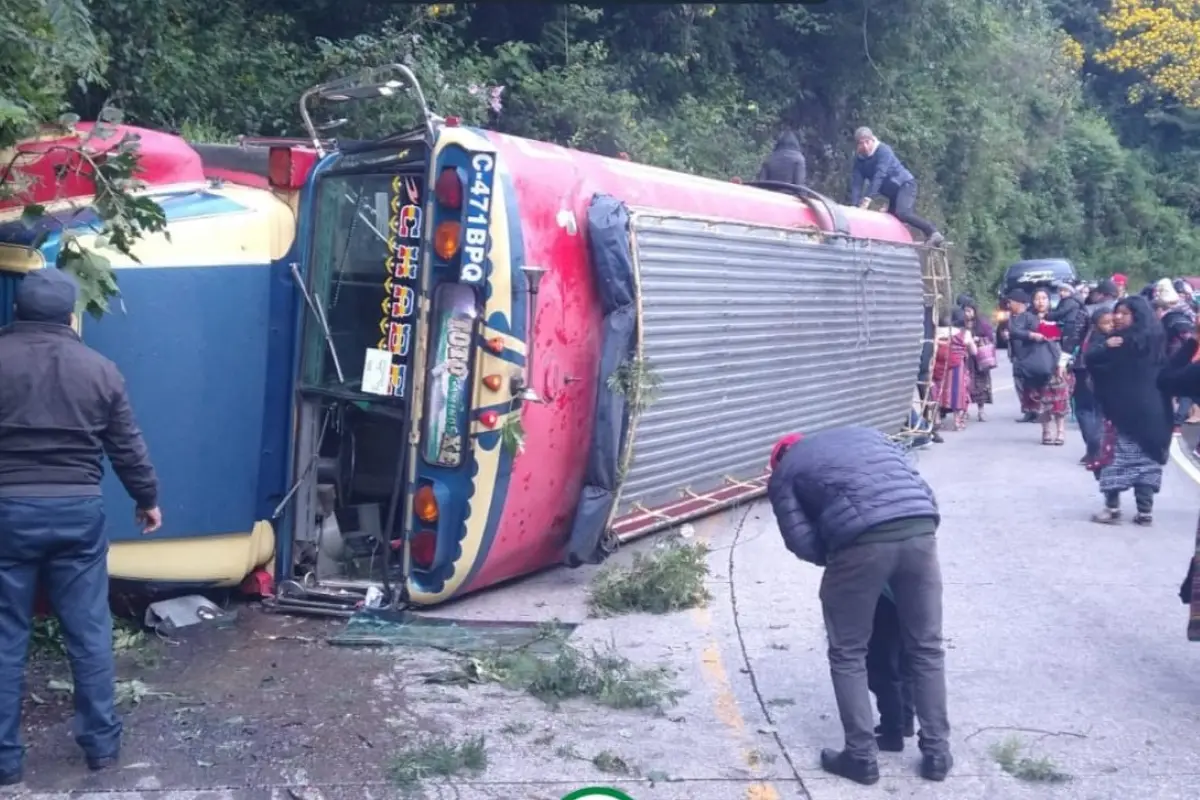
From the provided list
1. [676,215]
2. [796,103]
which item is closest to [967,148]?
[796,103]

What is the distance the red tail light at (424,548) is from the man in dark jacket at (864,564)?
6.65 ft

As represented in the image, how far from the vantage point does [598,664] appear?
5.93 metres

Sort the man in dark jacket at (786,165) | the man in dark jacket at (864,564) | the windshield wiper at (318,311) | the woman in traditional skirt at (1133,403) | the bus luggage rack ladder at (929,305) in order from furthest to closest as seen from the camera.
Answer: the bus luggage rack ladder at (929,305) < the man in dark jacket at (786,165) < the woman in traditional skirt at (1133,403) < the windshield wiper at (318,311) < the man in dark jacket at (864,564)

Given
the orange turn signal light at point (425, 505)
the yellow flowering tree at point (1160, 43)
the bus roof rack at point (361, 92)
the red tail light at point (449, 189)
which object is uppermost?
the yellow flowering tree at point (1160, 43)

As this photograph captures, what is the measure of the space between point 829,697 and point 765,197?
15.4 ft

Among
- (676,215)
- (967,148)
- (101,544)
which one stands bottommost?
(101,544)

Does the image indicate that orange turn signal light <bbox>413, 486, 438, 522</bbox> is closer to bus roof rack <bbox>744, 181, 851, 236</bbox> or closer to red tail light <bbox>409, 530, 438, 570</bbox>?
red tail light <bbox>409, 530, 438, 570</bbox>

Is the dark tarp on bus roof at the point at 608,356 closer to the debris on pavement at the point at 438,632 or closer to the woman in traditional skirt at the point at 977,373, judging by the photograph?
the debris on pavement at the point at 438,632

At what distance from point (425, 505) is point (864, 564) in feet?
7.79

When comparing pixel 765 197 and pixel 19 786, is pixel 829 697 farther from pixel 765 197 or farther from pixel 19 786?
pixel 765 197

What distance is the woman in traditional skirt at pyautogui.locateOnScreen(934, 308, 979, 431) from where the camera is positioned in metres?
14.6

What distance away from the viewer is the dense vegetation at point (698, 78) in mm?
11188

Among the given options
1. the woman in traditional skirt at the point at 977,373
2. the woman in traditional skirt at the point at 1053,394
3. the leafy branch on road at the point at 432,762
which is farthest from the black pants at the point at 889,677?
the woman in traditional skirt at the point at 977,373

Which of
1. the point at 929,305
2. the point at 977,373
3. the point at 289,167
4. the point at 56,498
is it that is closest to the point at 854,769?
the point at 56,498
